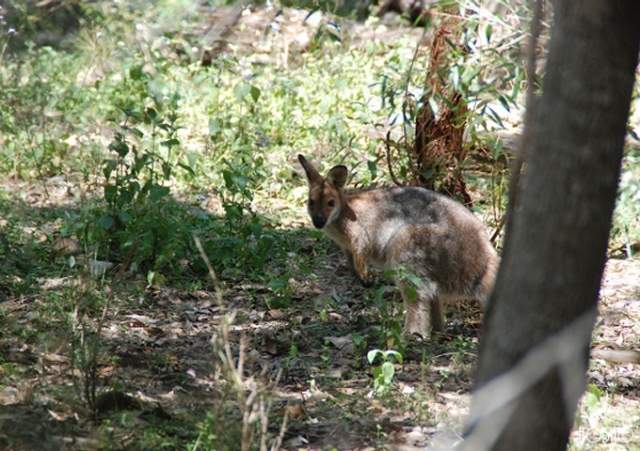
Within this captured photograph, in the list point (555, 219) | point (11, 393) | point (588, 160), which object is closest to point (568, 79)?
point (588, 160)

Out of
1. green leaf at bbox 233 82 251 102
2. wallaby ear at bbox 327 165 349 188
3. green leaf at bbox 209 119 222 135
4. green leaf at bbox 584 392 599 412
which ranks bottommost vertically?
green leaf at bbox 584 392 599 412

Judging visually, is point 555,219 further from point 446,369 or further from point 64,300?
point 64,300

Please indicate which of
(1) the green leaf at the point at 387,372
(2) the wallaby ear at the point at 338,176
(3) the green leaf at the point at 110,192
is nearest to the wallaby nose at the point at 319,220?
(2) the wallaby ear at the point at 338,176

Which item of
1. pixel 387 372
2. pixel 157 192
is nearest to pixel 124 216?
pixel 157 192

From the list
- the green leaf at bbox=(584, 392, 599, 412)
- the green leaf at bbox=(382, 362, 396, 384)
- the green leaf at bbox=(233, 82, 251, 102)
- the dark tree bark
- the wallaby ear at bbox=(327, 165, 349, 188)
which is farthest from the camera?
the green leaf at bbox=(233, 82, 251, 102)

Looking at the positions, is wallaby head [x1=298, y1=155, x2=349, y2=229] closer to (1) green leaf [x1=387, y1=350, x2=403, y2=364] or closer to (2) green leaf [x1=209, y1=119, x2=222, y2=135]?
(1) green leaf [x1=387, y1=350, x2=403, y2=364]

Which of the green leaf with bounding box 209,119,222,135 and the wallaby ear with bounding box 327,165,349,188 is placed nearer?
the wallaby ear with bounding box 327,165,349,188

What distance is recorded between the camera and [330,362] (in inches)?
210

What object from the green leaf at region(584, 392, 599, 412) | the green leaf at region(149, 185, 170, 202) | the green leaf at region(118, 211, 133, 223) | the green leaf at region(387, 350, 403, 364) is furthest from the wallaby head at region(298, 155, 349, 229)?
the green leaf at region(584, 392, 599, 412)

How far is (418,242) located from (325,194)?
3.47 feet

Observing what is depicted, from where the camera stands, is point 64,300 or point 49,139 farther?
point 49,139

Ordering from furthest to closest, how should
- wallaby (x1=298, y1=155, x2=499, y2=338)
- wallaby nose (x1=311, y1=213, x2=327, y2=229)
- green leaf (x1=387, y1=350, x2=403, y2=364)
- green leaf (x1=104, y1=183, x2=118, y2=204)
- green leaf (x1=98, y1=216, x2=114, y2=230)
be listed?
wallaby nose (x1=311, y1=213, x2=327, y2=229) → green leaf (x1=104, y1=183, x2=118, y2=204) → green leaf (x1=98, y1=216, x2=114, y2=230) → wallaby (x1=298, y1=155, x2=499, y2=338) → green leaf (x1=387, y1=350, x2=403, y2=364)

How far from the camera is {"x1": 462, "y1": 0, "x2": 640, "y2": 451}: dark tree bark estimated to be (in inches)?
98.5

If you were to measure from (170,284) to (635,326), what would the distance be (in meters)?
3.39
